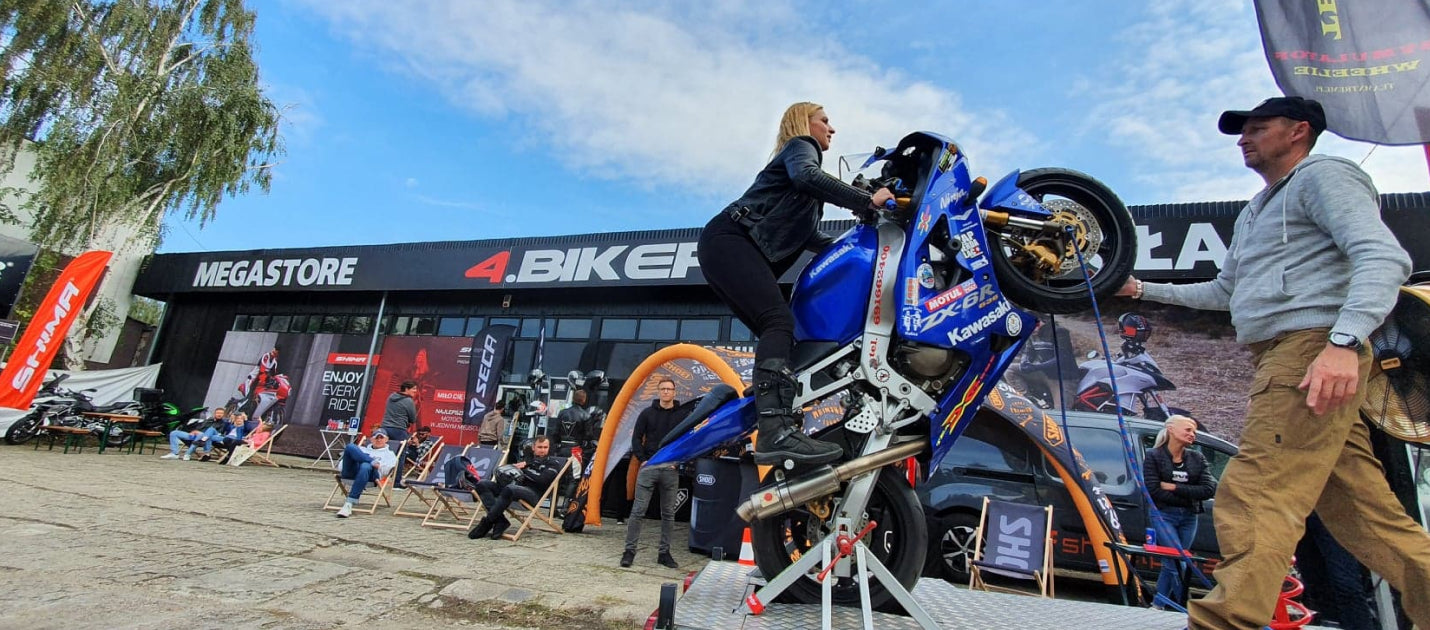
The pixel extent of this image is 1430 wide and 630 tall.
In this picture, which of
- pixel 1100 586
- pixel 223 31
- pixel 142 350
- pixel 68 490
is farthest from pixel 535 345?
pixel 142 350

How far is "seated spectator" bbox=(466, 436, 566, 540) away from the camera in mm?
6453

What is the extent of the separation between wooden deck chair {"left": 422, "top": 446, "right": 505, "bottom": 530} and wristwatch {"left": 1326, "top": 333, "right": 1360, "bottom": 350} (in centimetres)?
711

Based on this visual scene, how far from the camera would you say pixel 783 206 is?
2.45m

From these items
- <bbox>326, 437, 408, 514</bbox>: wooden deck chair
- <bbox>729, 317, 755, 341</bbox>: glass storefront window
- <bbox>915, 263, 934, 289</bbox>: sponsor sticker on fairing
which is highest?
<bbox>729, 317, 755, 341</bbox>: glass storefront window

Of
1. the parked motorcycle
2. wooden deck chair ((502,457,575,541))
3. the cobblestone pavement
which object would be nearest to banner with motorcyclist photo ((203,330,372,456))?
the parked motorcycle

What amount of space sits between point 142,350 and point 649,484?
80.1ft

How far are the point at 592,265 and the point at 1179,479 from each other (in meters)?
11.2

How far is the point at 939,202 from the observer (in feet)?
7.25

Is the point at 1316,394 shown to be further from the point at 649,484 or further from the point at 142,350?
the point at 142,350

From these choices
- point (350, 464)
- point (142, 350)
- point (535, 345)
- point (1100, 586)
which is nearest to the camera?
point (1100, 586)

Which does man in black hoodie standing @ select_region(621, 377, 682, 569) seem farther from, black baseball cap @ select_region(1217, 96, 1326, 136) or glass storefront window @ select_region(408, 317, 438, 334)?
glass storefront window @ select_region(408, 317, 438, 334)

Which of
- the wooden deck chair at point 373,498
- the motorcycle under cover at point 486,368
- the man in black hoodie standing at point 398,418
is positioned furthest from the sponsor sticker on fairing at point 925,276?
the motorcycle under cover at point 486,368

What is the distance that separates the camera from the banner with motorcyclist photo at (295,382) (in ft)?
52.2

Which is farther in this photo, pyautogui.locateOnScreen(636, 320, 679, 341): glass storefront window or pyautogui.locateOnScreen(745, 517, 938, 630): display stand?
pyautogui.locateOnScreen(636, 320, 679, 341): glass storefront window
